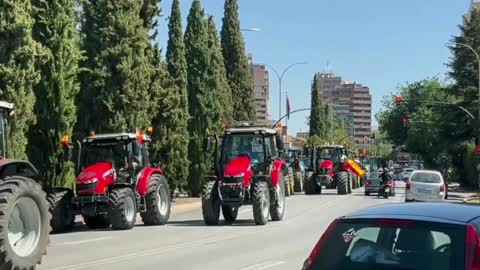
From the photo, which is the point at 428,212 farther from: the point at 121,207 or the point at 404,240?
the point at 121,207

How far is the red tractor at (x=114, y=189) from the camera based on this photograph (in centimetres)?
1995

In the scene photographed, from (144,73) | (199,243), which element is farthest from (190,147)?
(199,243)

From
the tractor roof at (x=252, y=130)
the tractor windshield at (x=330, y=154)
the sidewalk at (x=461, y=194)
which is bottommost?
the sidewalk at (x=461, y=194)

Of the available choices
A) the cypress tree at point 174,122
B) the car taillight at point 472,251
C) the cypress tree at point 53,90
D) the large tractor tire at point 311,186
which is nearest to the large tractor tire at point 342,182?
the large tractor tire at point 311,186

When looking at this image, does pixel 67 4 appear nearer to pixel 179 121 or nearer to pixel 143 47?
pixel 143 47

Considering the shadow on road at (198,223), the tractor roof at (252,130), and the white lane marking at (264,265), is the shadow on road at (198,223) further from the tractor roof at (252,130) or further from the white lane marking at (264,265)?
the white lane marking at (264,265)

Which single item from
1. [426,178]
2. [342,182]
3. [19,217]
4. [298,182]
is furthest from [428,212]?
[298,182]

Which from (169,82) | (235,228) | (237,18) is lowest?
(235,228)

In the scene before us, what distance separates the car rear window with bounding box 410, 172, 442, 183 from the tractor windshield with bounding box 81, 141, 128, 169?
48.1 ft

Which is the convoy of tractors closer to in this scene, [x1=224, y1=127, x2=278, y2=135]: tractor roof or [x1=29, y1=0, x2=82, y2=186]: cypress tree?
[x1=224, y1=127, x2=278, y2=135]: tractor roof

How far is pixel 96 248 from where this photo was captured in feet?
51.6

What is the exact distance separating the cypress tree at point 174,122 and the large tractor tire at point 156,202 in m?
11.6

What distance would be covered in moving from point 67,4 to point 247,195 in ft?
29.8

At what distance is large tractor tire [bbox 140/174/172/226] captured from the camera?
21.7m
